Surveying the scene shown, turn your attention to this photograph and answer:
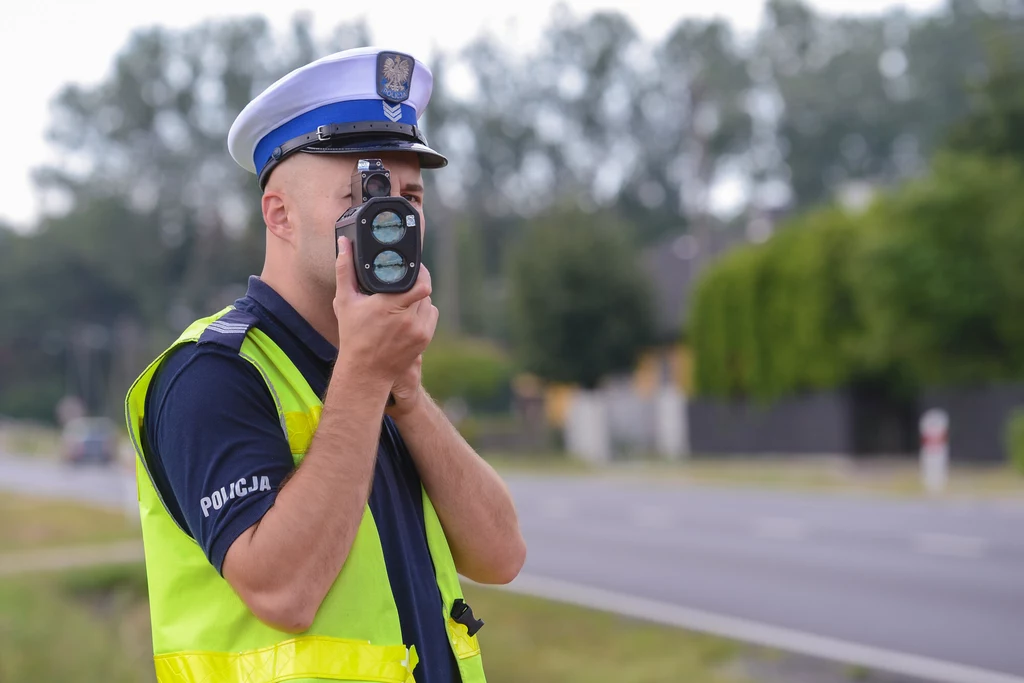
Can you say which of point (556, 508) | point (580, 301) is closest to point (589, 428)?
point (580, 301)

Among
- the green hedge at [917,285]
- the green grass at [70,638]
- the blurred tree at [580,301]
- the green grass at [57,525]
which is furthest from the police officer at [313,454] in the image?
the blurred tree at [580,301]

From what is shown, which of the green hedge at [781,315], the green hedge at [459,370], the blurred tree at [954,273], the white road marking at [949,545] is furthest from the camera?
the green hedge at [459,370]

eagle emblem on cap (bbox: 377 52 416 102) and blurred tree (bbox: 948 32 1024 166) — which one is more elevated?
blurred tree (bbox: 948 32 1024 166)

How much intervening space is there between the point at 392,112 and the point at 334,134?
4.7 inches

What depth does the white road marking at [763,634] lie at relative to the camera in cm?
781

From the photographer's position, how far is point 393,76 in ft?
7.34

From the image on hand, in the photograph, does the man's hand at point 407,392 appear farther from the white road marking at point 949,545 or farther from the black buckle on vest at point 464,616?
the white road marking at point 949,545

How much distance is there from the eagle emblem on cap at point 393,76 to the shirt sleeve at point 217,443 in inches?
19.7

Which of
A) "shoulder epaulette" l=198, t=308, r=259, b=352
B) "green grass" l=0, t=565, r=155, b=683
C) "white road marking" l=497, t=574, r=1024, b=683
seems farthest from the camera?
"white road marking" l=497, t=574, r=1024, b=683

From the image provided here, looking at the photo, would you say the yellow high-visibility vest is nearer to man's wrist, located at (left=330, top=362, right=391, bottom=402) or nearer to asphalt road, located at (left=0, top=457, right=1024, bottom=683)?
man's wrist, located at (left=330, top=362, right=391, bottom=402)

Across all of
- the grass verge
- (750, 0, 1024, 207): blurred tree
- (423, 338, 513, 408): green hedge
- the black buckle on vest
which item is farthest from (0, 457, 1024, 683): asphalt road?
(750, 0, 1024, 207): blurred tree

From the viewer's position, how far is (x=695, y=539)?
51.6 ft

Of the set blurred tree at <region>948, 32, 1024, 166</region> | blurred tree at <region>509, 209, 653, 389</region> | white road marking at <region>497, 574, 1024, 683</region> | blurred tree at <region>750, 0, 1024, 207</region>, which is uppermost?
blurred tree at <region>750, 0, 1024, 207</region>

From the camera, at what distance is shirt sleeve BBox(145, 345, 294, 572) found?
1930 millimetres
